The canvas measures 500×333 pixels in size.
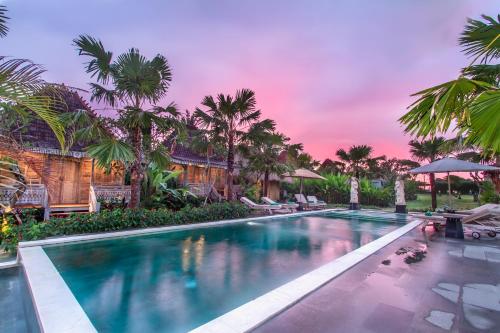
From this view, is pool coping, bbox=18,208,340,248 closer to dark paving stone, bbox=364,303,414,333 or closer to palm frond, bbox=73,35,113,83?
palm frond, bbox=73,35,113,83

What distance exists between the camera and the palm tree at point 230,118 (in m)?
12.3

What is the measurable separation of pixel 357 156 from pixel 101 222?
2154cm

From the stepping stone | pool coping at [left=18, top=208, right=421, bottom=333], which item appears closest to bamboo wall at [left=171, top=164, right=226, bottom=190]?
pool coping at [left=18, top=208, right=421, bottom=333]

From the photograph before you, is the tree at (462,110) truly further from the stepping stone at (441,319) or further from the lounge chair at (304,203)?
the lounge chair at (304,203)

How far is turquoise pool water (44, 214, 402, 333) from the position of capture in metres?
3.39

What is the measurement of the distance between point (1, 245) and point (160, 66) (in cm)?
740

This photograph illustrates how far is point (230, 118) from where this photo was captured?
12.6 m

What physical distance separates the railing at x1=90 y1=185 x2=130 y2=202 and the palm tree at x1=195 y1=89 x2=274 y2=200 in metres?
5.30

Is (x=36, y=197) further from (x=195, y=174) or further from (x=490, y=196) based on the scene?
(x=490, y=196)

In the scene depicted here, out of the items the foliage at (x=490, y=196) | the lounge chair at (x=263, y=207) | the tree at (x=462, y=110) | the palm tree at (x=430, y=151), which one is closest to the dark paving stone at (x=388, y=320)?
the tree at (x=462, y=110)

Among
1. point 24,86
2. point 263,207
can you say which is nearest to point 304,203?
point 263,207

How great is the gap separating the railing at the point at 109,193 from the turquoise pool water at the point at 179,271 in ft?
14.8

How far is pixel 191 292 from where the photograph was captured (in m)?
4.11

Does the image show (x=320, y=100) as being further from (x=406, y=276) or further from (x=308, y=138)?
(x=406, y=276)
